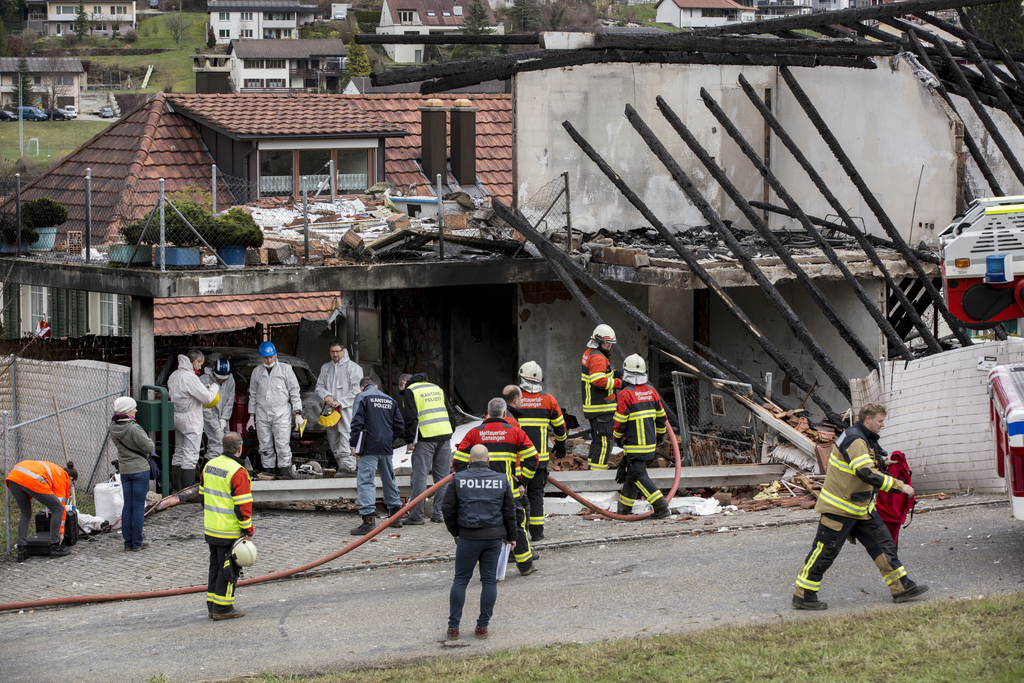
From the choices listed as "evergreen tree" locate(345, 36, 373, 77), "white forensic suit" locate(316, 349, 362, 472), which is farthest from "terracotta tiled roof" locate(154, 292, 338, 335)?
"evergreen tree" locate(345, 36, 373, 77)

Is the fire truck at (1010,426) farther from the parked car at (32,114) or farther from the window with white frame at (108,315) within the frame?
the parked car at (32,114)

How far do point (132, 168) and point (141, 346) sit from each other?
9539mm

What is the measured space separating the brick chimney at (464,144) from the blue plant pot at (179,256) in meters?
11.3

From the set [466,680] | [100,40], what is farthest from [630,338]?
[100,40]

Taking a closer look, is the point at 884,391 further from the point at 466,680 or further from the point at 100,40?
the point at 100,40

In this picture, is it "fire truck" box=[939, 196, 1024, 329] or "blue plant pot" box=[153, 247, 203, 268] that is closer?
"fire truck" box=[939, 196, 1024, 329]

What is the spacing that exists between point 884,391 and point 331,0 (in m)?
106

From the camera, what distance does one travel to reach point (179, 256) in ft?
44.4

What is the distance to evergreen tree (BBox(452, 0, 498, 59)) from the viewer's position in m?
67.6

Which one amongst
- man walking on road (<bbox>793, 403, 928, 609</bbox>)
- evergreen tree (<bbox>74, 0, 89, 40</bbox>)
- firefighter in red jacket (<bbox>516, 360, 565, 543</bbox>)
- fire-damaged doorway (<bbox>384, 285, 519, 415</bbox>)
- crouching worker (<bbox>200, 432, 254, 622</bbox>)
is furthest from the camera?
evergreen tree (<bbox>74, 0, 89, 40</bbox>)

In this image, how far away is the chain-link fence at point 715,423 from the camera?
44.5ft

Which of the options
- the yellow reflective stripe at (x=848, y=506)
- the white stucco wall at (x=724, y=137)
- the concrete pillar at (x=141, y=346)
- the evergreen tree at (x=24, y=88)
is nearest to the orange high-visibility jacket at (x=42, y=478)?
the concrete pillar at (x=141, y=346)

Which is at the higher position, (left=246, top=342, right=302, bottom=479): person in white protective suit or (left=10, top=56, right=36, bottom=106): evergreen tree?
(left=10, top=56, right=36, bottom=106): evergreen tree

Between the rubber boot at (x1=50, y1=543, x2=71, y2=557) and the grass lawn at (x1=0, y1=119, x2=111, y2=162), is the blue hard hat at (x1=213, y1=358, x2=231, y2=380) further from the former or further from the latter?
the grass lawn at (x1=0, y1=119, x2=111, y2=162)
